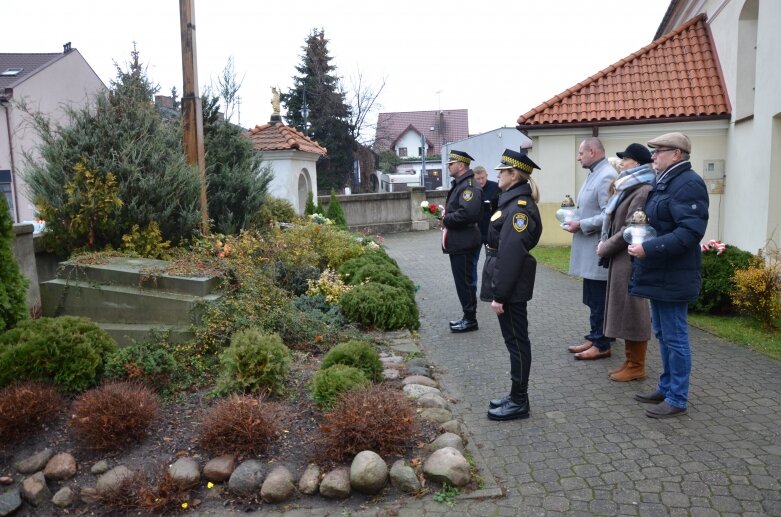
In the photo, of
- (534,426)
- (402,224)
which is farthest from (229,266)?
(402,224)

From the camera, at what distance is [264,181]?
37.1 ft

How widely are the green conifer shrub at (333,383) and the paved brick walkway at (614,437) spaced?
94 centimetres

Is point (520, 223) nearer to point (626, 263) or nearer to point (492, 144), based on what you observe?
point (626, 263)

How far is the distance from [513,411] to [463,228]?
308 centimetres

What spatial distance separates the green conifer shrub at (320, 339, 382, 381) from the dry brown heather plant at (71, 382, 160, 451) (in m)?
1.42

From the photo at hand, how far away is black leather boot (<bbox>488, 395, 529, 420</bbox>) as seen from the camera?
16.4ft

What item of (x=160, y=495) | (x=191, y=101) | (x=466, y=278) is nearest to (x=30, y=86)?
(x=191, y=101)

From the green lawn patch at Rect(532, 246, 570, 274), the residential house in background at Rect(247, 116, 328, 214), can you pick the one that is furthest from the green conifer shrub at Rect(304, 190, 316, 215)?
the green lawn patch at Rect(532, 246, 570, 274)

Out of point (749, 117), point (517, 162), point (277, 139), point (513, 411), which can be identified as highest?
point (277, 139)

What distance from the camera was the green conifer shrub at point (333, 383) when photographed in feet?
15.8

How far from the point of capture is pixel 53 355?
5.00 m

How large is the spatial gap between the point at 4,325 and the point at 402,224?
19.0m

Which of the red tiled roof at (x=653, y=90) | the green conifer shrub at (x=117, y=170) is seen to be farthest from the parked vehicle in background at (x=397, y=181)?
the green conifer shrub at (x=117, y=170)

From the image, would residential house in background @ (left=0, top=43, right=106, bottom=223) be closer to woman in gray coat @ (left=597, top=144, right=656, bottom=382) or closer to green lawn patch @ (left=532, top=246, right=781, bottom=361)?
green lawn patch @ (left=532, top=246, right=781, bottom=361)
